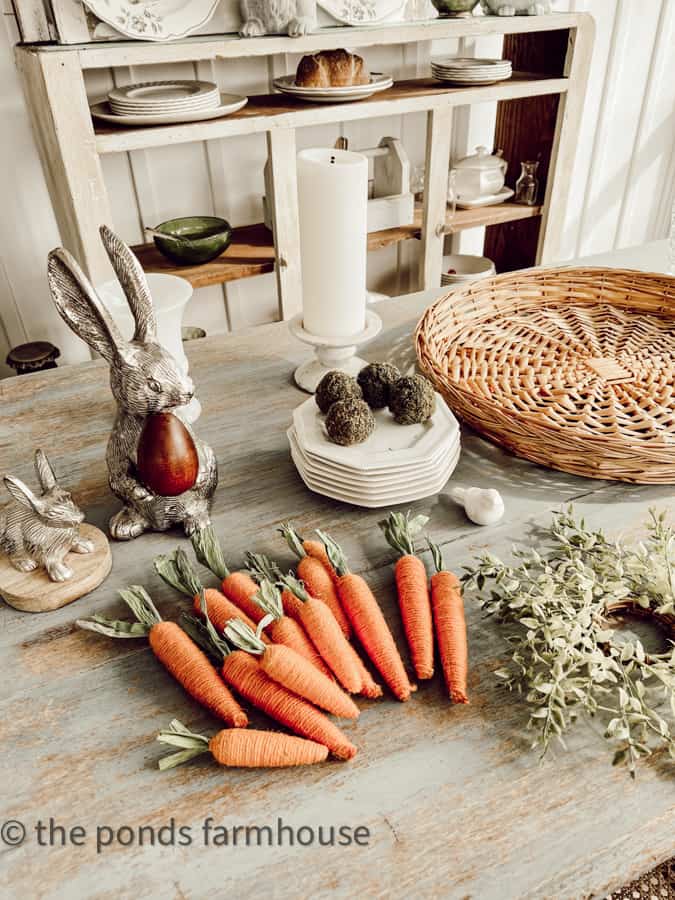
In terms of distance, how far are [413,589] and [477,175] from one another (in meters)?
2.11

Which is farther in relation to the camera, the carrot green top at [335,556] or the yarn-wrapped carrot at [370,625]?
the carrot green top at [335,556]

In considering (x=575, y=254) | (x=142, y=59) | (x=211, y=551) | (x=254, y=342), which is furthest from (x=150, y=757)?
(x=575, y=254)

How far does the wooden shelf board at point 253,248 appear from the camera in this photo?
208 centimetres

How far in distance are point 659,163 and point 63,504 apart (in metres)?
3.53

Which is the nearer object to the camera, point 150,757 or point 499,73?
point 150,757

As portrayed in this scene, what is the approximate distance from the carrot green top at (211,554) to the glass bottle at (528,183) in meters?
2.26

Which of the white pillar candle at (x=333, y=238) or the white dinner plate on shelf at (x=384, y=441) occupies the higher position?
the white pillar candle at (x=333, y=238)

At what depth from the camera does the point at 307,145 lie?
8.11ft

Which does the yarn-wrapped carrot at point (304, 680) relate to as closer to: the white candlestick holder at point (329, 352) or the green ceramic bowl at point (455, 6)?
the white candlestick holder at point (329, 352)

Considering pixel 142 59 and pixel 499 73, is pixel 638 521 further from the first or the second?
pixel 499 73

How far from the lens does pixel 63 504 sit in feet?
2.45

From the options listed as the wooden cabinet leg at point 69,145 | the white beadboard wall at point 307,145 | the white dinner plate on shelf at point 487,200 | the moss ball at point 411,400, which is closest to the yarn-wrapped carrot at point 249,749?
the moss ball at point 411,400

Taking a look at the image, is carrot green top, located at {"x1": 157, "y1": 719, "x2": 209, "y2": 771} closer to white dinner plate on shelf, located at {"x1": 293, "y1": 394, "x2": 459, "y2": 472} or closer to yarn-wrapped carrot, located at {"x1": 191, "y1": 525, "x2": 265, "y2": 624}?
yarn-wrapped carrot, located at {"x1": 191, "y1": 525, "x2": 265, "y2": 624}

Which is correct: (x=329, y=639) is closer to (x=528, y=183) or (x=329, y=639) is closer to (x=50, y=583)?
(x=50, y=583)
